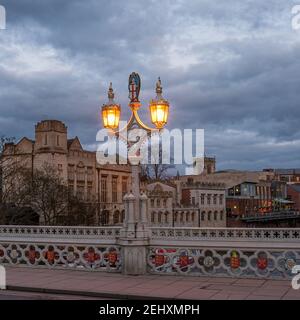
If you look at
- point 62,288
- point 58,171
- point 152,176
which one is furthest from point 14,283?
point 152,176

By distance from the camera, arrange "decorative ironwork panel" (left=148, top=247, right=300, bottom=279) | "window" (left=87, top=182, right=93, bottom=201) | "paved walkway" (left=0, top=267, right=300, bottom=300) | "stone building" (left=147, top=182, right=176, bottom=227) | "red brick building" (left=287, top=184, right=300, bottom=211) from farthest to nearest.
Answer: "red brick building" (left=287, top=184, right=300, bottom=211), "stone building" (left=147, top=182, right=176, bottom=227), "window" (left=87, top=182, right=93, bottom=201), "decorative ironwork panel" (left=148, top=247, right=300, bottom=279), "paved walkway" (left=0, top=267, right=300, bottom=300)

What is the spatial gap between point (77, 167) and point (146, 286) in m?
62.3

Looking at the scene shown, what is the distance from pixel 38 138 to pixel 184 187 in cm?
2628

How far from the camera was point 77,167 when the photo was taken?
75.2 m

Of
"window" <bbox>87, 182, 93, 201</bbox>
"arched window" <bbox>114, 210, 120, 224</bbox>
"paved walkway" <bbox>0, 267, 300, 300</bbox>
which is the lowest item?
"arched window" <bbox>114, 210, 120, 224</bbox>

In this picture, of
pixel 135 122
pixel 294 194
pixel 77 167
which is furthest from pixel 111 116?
pixel 294 194

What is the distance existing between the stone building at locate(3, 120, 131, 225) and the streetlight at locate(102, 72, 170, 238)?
142 ft

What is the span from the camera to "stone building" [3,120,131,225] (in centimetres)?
6938

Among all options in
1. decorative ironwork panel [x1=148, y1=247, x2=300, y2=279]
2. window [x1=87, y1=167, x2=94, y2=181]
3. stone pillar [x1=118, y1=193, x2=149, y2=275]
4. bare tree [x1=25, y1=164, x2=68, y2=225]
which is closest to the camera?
decorative ironwork panel [x1=148, y1=247, x2=300, y2=279]

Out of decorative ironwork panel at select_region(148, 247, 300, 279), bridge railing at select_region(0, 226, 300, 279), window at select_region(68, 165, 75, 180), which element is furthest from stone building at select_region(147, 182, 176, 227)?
decorative ironwork panel at select_region(148, 247, 300, 279)

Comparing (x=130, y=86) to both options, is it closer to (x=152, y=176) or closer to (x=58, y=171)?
(x=58, y=171)

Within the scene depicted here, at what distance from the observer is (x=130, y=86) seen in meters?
17.2

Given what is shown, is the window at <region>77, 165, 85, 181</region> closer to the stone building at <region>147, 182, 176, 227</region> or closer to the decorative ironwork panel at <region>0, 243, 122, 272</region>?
the stone building at <region>147, 182, 176, 227</region>

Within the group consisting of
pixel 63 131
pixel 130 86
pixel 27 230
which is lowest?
pixel 27 230
